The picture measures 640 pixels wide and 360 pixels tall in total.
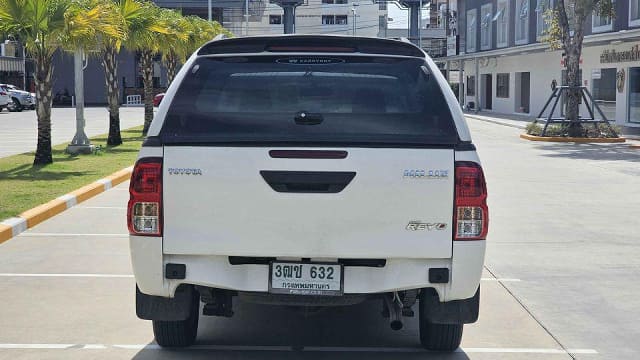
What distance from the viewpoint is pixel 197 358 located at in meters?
5.87

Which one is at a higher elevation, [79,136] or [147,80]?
[147,80]

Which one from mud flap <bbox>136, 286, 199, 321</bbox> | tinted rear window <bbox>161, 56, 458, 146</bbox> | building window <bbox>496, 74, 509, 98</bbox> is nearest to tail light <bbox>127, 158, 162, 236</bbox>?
tinted rear window <bbox>161, 56, 458, 146</bbox>

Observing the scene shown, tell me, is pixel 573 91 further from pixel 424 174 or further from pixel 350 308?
pixel 424 174

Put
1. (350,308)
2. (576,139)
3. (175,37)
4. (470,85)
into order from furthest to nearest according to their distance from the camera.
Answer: (470,85), (175,37), (576,139), (350,308)

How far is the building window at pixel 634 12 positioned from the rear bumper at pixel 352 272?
1277 inches

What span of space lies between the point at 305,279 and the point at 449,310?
0.89 metres

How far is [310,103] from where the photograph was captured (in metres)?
5.44

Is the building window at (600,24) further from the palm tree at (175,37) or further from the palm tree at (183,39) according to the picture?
the palm tree at (175,37)

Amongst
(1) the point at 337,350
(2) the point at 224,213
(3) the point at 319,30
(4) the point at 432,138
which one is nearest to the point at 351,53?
(4) the point at 432,138

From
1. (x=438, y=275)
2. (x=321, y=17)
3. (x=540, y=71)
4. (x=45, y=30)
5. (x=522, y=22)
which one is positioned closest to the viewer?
(x=438, y=275)

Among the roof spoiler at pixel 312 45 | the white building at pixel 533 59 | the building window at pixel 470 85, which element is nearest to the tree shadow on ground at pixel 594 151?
the white building at pixel 533 59

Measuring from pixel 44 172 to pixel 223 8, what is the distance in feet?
205

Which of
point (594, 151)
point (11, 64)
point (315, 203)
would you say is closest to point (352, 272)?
point (315, 203)

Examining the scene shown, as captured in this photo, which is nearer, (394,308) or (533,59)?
(394,308)
